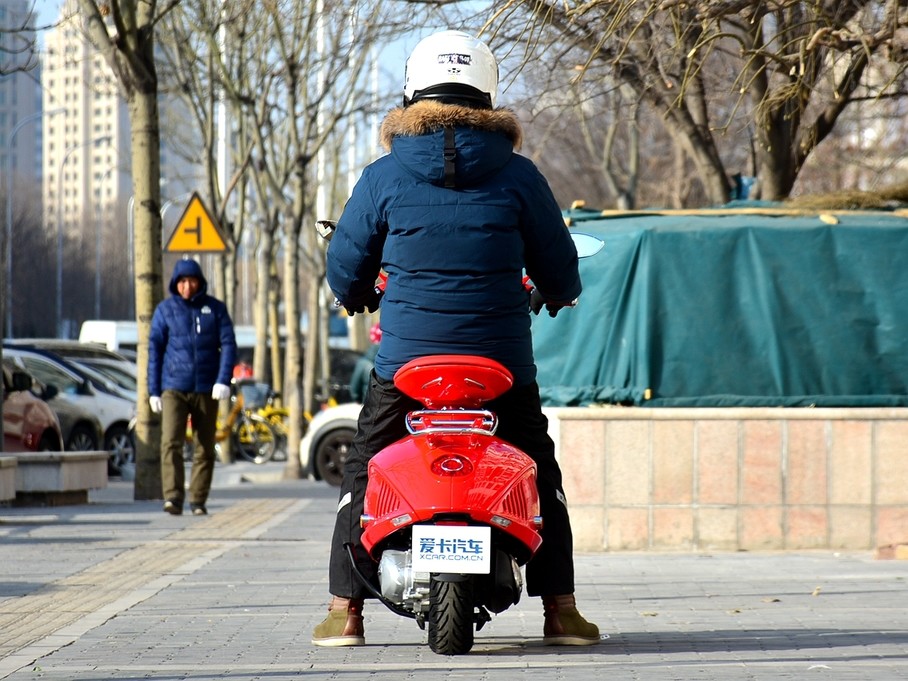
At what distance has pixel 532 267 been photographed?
589 centimetres

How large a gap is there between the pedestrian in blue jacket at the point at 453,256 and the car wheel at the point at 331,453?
12.6 meters

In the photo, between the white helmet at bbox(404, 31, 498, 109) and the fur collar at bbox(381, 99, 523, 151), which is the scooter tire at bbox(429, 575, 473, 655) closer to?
the fur collar at bbox(381, 99, 523, 151)

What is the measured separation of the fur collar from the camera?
5.66 metres

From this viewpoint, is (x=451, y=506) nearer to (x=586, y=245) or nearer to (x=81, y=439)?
(x=586, y=245)

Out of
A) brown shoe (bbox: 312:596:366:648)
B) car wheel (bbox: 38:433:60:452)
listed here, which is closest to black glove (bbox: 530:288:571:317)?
brown shoe (bbox: 312:596:366:648)

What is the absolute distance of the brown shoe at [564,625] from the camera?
608cm

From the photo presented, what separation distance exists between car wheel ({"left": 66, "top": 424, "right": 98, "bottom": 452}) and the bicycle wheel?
4964 millimetres

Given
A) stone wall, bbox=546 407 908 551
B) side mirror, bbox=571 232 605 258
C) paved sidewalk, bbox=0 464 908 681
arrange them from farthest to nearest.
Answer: stone wall, bbox=546 407 908 551
side mirror, bbox=571 232 605 258
paved sidewalk, bbox=0 464 908 681

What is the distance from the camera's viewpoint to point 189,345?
13102 mm

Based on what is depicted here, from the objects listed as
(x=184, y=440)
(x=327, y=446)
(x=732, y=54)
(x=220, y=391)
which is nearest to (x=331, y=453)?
(x=327, y=446)

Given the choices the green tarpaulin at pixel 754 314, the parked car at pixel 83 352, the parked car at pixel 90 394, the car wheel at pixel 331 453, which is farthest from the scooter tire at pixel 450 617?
the parked car at pixel 83 352

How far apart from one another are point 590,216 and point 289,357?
12150 millimetres

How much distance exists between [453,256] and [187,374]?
7.71 metres

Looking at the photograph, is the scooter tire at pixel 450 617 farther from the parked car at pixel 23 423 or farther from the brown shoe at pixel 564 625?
the parked car at pixel 23 423
